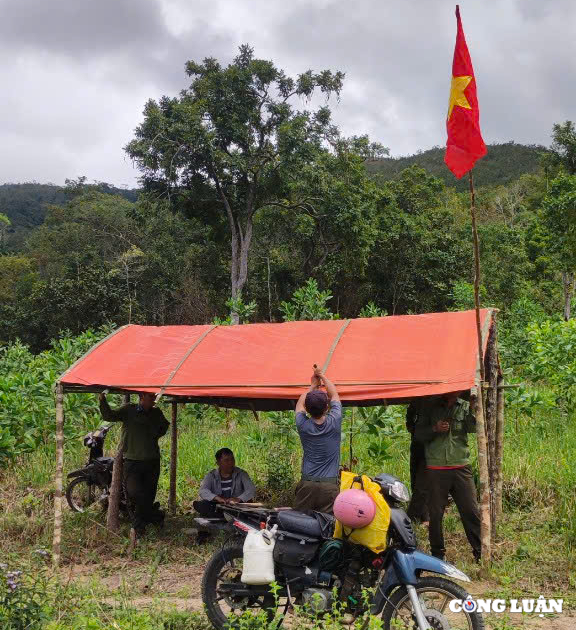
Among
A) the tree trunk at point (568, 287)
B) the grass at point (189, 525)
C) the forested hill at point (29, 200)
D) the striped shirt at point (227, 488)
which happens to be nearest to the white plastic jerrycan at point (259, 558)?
the grass at point (189, 525)

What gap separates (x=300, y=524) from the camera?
13.8 feet

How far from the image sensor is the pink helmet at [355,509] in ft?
12.7

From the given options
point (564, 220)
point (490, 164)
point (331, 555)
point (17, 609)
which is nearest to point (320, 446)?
point (331, 555)

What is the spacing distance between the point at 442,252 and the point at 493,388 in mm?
21369

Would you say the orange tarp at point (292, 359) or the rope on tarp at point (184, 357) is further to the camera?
the rope on tarp at point (184, 357)

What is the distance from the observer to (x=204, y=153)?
21.2 meters

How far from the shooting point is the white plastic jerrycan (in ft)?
13.6

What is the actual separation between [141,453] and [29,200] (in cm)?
8445

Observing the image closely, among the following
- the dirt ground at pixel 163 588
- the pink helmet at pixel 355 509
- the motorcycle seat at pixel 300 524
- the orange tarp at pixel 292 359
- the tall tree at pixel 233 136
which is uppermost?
the tall tree at pixel 233 136

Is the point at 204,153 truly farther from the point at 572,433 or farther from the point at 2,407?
the point at 572,433

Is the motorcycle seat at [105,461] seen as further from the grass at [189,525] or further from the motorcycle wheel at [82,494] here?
the grass at [189,525]

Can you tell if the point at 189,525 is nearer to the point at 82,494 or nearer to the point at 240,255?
the point at 82,494

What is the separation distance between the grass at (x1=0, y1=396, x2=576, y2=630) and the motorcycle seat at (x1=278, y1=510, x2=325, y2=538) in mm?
976

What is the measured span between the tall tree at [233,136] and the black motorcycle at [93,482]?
46.3 feet
